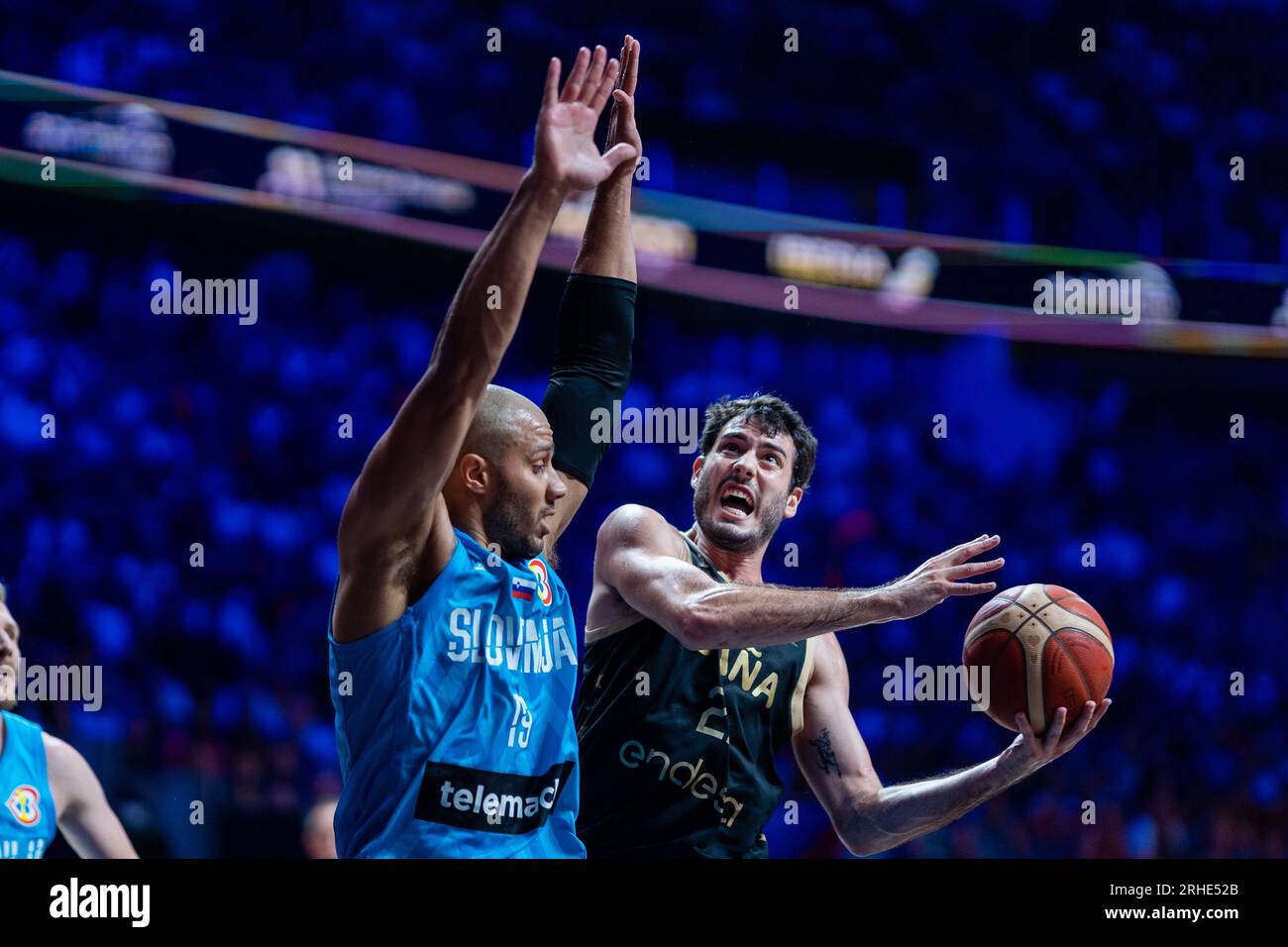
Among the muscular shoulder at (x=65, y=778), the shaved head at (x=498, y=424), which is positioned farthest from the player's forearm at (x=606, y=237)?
the muscular shoulder at (x=65, y=778)

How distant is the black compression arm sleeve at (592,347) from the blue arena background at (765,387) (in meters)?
2.26

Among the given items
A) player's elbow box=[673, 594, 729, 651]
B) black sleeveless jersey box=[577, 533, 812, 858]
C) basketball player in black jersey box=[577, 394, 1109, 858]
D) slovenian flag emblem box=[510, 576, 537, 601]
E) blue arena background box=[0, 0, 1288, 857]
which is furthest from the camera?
blue arena background box=[0, 0, 1288, 857]

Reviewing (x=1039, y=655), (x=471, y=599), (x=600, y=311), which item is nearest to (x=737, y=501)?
(x=600, y=311)

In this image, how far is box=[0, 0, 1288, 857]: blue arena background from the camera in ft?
18.6

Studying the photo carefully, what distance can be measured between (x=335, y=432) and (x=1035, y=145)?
3.23 meters

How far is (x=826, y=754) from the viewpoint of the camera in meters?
3.89

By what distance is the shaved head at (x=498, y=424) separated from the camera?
10.1 feet

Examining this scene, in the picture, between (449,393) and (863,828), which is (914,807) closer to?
(863,828)

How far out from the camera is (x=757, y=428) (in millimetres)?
4004

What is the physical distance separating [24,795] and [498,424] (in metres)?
1.79

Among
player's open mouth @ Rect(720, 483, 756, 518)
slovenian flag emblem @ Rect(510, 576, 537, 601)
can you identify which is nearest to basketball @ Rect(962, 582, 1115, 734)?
player's open mouth @ Rect(720, 483, 756, 518)

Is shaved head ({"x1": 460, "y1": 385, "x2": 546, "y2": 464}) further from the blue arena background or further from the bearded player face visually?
the blue arena background
